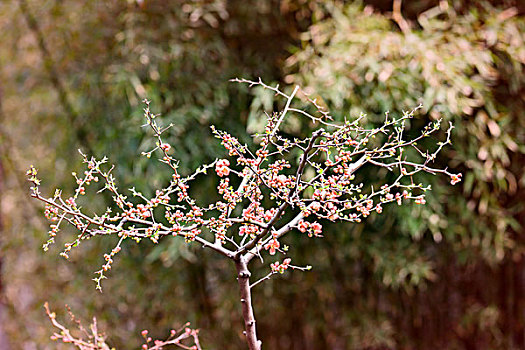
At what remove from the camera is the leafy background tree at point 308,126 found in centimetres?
175

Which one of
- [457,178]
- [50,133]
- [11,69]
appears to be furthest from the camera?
[11,69]

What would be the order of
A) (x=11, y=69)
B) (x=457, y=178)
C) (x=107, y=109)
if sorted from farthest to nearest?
(x=11, y=69), (x=107, y=109), (x=457, y=178)

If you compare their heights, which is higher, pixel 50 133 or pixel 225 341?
pixel 50 133

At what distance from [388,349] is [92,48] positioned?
1560mm

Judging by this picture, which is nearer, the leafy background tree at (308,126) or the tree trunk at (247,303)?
the tree trunk at (247,303)

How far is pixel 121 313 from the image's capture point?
237cm

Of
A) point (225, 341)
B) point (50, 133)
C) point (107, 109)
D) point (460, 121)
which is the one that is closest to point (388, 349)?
point (225, 341)

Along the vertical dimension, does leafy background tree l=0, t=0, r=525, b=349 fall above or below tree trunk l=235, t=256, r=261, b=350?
below

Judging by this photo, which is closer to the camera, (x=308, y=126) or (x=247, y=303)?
(x=247, y=303)

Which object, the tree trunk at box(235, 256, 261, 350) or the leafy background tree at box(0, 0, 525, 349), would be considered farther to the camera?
the leafy background tree at box(0, 0, 525, 349)

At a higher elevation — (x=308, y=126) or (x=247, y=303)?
(x=247, y=303)

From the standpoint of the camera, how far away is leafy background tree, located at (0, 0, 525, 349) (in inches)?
69.1

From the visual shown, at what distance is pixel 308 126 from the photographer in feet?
5.82

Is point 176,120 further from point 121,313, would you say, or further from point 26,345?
point 26,345
